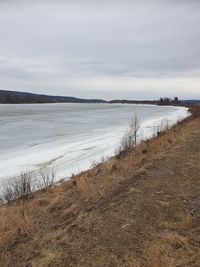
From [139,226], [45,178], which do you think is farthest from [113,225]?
[45,178]

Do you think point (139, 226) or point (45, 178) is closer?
point (139, 226)

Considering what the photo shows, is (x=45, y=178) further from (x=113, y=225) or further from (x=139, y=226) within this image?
(x=139, y=226)

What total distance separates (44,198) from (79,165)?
7.87 meters

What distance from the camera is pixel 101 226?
23.1ft

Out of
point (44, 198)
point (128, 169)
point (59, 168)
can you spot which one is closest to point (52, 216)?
point (44, 198)

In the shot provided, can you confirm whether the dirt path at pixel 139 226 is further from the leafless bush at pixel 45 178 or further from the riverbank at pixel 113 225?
the leafless bush at pixel 45 178

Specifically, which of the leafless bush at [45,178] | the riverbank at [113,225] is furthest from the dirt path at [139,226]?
the leafless bush at [45,178]

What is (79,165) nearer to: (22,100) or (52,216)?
(52,216)

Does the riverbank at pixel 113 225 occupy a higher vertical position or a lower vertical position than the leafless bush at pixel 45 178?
higher

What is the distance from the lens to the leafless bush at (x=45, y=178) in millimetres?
14195

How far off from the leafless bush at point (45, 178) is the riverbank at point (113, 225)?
10.7 feet

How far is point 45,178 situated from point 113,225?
349 inches

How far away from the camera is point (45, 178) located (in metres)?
15.6

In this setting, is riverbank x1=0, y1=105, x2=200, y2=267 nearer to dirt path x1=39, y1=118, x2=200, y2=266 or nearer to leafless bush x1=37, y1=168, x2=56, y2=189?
dirt path x1=39, y1=118, x2=200, y2=266
